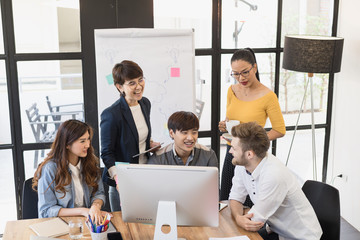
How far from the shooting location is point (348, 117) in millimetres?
4047

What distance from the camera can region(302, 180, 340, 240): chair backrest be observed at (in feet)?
8.04

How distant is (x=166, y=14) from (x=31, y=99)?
1306mm

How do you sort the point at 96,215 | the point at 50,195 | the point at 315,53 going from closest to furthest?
the point at 96,215, the point at 50,195, the point at 315,53

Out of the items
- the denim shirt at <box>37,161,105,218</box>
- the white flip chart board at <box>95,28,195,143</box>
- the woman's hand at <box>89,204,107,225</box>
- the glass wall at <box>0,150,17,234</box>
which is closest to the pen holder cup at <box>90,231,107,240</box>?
A: the woman's hand at <box>89,204,107,225</box>

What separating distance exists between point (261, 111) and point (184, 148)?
2.65 feet

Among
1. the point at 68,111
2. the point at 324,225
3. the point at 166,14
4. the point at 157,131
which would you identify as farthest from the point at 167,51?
the point at 324,225

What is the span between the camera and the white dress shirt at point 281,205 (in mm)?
2340

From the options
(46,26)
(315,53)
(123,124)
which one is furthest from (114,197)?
(315,53)

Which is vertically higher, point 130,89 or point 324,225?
point 130,89

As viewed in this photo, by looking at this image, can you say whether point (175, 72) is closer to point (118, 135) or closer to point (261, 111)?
point (261, 111)

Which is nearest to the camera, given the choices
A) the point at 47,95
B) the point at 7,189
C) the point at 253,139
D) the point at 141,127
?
the point at 253,139

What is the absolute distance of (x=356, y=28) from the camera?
12.5 ft

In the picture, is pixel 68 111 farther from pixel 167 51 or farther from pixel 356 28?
pixel 356 28

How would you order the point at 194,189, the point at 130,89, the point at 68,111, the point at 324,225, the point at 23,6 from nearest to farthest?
the point at 194,189, the point at 324,225, the point at 130,89, the point at 23,6, the point at 68,111
